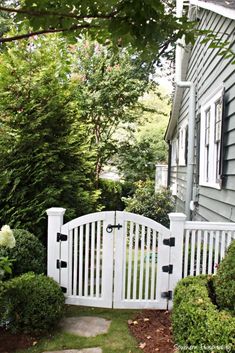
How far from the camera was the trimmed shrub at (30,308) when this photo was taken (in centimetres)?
331

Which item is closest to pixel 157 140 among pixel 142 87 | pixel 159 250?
pixel 142 87

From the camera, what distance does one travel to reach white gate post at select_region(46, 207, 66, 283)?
158 inches

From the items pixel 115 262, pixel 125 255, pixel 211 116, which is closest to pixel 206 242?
pixel 125 255

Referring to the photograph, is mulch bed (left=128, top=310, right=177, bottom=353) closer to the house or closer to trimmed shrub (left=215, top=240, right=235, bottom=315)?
trimmed shrub (left=215, top=240, right=235, bottom=315)

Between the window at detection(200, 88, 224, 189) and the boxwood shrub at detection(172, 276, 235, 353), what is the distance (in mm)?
2150

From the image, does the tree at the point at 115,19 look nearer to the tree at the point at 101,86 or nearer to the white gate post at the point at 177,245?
the white gate post at the point at 177,245

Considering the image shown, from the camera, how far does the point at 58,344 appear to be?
10.5 feet

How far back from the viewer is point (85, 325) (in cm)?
361

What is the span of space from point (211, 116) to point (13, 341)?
4.38 m

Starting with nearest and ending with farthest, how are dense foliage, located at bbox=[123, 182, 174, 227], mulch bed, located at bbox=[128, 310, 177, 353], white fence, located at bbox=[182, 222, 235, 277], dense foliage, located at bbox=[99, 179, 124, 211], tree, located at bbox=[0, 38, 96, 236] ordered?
1. mulch bed, located at bbox=[128, 310, 177, 353]
2. white fence, located at bbox=[182, 222, 235, 277]
3. tree, located at bbox=[0, 38, 96, 236]
4. dense foliage, located at bbox=[123, 182, 174, 227]
5. dense foliage, located at bbox=[99, 179, 124, 211]

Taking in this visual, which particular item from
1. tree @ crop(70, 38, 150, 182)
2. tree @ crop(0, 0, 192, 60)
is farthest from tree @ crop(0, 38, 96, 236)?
tree @ crop(70, 38, 150, 182)

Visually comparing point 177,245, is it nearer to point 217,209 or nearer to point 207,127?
point 217,209

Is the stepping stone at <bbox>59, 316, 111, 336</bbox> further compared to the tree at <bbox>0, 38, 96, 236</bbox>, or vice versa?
the tree at <bbox>0, 38, 96, 236</bbox>

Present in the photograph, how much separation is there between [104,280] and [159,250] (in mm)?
762
